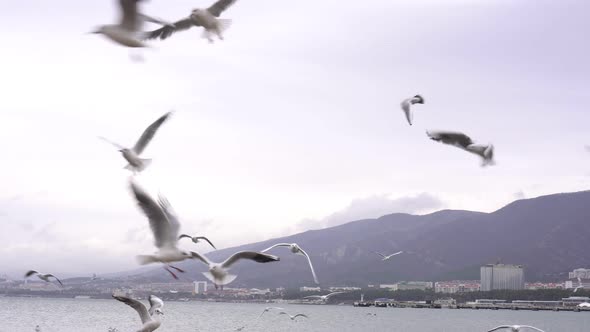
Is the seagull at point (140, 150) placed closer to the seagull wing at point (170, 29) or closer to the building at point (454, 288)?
the seagull wing at point (170, 29)

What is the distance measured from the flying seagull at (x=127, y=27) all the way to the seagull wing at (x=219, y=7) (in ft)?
5.48

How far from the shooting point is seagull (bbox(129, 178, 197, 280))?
8.36 m

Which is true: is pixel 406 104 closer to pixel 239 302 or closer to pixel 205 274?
pixel 205 274

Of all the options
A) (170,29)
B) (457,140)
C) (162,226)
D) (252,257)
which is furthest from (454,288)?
(162,226)

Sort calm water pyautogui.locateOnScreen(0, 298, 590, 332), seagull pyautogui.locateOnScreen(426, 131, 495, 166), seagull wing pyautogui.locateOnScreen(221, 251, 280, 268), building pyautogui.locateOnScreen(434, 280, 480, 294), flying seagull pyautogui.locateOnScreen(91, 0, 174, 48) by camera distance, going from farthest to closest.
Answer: building pyautogui.locateOnScreen(434, 280, 480, 294) < calm water pyautogui.locateOnScreen(0, 298, 590, 332) < seagull pyautogui.locateOnScreen(426, 131, 495, 166) < flying seagull pyautogui.locateOnScreen(91, 0, 174, 48) < seagull wing pyautogui.locateOnScreen(221, 251, 280, 268)

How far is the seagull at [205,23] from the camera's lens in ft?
31.0

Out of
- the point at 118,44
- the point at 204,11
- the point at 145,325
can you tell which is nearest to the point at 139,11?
the point at 118,44

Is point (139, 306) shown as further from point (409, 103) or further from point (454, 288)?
point (454, 288)

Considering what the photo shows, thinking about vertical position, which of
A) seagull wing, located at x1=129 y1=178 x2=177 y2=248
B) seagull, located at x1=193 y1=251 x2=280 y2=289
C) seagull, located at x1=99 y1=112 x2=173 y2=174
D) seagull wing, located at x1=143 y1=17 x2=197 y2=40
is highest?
seagull wing, located at x1=143 y1=17 x2=197 y2=40

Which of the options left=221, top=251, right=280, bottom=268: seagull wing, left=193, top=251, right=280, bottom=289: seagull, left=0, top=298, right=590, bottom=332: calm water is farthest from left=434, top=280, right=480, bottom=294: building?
left=193, top=251, right=280, bottom=289: seagull

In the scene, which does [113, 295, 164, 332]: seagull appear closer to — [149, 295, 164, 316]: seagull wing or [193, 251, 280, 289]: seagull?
[149, 295, 164, 316]: seagull wing

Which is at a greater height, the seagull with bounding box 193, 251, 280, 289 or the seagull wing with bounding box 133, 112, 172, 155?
the seagull wing with bounding box 133, 112, 172, 155

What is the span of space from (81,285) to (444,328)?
378 feet

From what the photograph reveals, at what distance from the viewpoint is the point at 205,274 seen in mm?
8688
